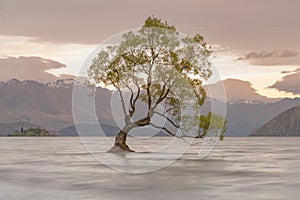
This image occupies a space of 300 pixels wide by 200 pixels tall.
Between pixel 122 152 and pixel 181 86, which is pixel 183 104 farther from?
pixel 122 152

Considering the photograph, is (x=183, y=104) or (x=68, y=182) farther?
(x=183, y=104)

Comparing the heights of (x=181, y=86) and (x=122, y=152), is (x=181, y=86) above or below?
above

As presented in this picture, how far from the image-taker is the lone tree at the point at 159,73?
79.6 meters

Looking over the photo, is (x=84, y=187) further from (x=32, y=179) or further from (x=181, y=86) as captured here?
(x=181, y=86)

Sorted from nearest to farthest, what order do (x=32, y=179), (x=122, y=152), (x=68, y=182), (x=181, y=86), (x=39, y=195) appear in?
1. (x=39, y=195)
2. (x=68, y=182)
3. (x=32, y=179)
4. (x=181, y=86)
5. (x=122, y=152)

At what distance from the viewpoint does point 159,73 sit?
79.6 m

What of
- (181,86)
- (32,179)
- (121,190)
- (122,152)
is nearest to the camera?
(121,190)

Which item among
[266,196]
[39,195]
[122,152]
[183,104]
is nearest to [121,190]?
[39,195]

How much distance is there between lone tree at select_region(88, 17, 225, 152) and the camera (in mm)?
79625

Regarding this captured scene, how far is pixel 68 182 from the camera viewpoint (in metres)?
40.1

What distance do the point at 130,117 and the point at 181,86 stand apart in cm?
1006

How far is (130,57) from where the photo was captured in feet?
266

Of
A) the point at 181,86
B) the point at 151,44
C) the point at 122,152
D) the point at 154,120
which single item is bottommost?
the point at 122,152

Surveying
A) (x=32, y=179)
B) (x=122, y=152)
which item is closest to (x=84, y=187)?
(x=32, y=179)
